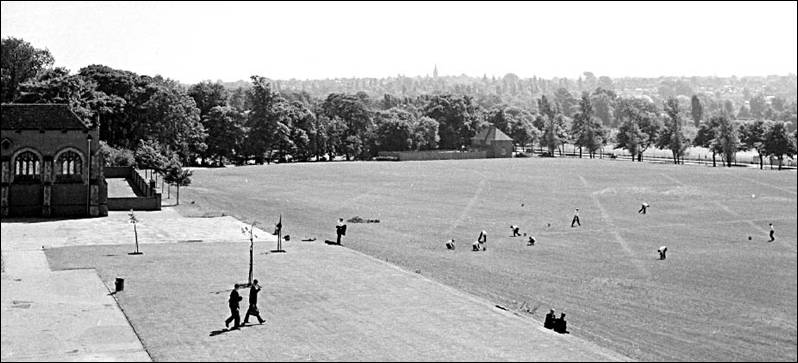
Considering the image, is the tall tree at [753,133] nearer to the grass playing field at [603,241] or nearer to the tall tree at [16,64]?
the grass playing field at [603,241]

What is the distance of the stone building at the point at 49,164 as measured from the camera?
45.5 metres

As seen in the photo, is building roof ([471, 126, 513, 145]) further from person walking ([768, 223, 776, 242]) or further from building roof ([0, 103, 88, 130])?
person walking ([768, 223, 776, 242])

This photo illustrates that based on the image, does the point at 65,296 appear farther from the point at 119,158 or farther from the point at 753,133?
the point at 753,133

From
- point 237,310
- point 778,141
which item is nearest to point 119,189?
point 237,310

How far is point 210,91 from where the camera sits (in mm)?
111000

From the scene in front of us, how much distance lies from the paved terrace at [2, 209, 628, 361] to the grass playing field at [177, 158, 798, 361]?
2.87 meters

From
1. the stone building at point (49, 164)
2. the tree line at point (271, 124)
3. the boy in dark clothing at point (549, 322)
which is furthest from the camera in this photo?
the tree line at point (271, 124)

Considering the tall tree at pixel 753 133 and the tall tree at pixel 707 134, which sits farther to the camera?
the tall tree at pixel 707 134

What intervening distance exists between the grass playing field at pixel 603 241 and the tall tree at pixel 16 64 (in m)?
19.9

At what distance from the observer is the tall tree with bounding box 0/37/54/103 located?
7738cm

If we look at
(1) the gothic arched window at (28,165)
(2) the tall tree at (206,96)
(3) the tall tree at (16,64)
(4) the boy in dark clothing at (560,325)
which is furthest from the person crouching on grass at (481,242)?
(2) the tall tree at (206,96)

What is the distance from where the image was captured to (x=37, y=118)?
1832 inches

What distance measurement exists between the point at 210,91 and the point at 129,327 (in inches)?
3618

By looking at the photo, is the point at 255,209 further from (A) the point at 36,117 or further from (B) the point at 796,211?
(B) the point at 796,211
